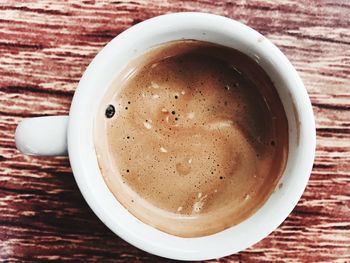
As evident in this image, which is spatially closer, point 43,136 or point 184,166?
point 43,136

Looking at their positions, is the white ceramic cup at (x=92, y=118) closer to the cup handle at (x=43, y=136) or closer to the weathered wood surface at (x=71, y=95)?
the cup handle at (x=43, y=136)

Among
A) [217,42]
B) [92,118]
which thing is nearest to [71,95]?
[92,118]

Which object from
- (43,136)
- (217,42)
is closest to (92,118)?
(43,136)

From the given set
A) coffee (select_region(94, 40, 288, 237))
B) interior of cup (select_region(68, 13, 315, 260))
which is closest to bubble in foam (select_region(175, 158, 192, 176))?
coffee (select_region(94, 40, 288, 237))

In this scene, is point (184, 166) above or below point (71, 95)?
below

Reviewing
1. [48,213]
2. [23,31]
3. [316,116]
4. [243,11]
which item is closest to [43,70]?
[23,31]

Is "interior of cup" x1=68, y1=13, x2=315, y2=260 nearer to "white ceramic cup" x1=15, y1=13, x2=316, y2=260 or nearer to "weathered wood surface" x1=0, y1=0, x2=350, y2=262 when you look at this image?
"white ceramic cup" x1=15, y1=13, x2=316, y2=260

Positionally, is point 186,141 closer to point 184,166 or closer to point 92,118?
point 184,166
